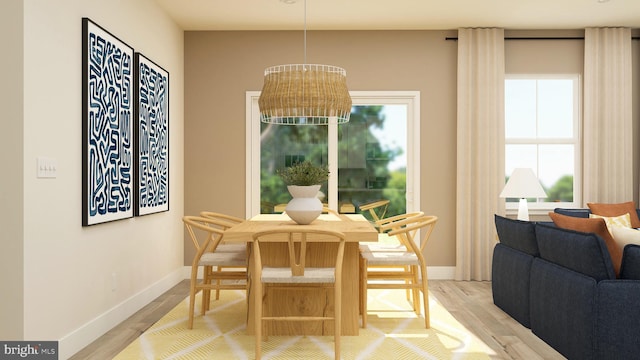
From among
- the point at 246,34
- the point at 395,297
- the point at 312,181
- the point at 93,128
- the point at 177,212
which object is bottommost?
the point at 395,297

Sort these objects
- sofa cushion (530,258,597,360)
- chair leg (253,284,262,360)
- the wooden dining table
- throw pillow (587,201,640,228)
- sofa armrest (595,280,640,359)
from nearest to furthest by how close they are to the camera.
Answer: sofa armrest (595,280,640,359) < sofa cushion (530,258,597,360) < chair leg (253,284,262,360) < the wooden dining table < throw pillow (587,201,640,228)

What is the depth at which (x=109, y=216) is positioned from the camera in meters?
3.70

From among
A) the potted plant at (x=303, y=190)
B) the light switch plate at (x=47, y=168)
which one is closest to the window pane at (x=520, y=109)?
the potted plant at (x=303, y=190)

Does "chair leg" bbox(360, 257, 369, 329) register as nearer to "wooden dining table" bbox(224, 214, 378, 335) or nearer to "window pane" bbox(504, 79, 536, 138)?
"wooden dining table" bbox(224, 214, 378, 335)

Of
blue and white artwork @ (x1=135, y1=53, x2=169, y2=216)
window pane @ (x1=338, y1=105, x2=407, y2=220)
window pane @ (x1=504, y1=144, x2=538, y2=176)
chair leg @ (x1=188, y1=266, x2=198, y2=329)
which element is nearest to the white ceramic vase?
chair leg @ (x1=188, y1=266, x2=198, y2=329)

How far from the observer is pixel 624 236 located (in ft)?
9.86

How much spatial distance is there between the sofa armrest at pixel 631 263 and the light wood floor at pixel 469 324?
691mm

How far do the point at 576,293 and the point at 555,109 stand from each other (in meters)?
3.63

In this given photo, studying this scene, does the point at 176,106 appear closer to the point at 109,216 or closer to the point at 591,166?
the point at 109,216

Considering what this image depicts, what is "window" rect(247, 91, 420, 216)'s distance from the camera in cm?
586

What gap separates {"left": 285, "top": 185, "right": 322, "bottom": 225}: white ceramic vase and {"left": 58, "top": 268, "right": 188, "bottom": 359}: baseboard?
5.03 ft

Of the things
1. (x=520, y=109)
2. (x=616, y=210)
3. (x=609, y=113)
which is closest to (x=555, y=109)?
(x=520, y=109)
